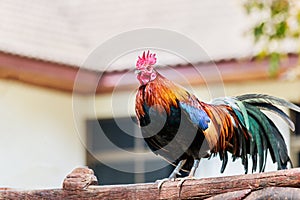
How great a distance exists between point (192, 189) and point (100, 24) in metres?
6.12

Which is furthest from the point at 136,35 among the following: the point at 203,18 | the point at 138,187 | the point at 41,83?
the point at 138,187

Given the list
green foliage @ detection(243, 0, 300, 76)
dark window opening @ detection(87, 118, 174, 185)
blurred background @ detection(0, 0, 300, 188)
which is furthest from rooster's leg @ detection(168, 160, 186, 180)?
dark window opening @ detection(87, 118, 174, 185)

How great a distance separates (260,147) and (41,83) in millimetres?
4865

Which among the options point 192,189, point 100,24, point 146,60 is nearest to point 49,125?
point 100,24

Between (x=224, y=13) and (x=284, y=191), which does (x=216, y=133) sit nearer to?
(x=284, y=191)

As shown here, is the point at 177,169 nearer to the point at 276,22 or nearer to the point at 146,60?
the point at 146,60

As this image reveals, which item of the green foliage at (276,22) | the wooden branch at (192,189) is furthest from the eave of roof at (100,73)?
the wooden branch at (192,189)

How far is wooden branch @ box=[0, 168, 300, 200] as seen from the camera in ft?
6.03

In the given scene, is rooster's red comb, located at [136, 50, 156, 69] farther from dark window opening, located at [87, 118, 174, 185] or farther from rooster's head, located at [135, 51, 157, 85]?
dark window opening, located at [87, 118, 174, 185]

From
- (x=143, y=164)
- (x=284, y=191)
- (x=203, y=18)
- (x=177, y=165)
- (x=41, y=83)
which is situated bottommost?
(x=284, y=191)

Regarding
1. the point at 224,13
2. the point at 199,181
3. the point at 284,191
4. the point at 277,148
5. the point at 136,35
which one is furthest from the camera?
the point at 224,13

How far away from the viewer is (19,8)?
7.29 metres

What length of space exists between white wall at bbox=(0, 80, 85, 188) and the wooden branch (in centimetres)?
348

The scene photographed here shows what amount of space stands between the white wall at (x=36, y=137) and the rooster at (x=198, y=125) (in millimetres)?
3376
